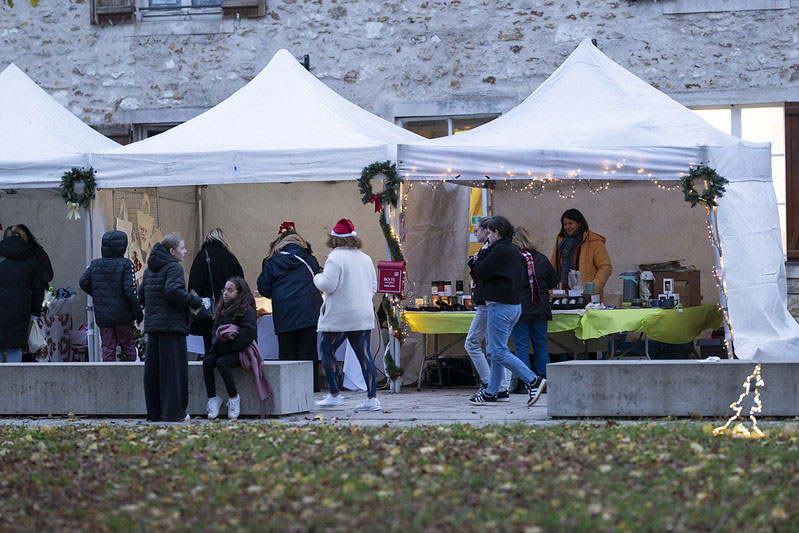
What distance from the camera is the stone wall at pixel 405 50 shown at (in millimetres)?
13594

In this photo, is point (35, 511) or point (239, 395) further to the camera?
point (239, 395)

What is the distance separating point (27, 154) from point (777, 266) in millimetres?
6879

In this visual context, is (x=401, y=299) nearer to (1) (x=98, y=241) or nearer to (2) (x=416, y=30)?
(1) (x=98, y=241)

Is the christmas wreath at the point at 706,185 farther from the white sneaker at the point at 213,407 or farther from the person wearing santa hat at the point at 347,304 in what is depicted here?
the white sneaker at the point at 213,407

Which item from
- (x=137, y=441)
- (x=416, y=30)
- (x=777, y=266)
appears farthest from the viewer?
(x=416, y=30)

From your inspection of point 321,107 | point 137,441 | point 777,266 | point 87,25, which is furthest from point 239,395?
point 87,25

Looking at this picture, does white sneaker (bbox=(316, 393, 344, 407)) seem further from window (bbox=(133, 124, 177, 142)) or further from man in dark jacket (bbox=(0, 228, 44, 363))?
window (bbox=(133, 124, 177, 142))

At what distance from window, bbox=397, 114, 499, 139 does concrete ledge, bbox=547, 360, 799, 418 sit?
588cm

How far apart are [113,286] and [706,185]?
17.0 ft

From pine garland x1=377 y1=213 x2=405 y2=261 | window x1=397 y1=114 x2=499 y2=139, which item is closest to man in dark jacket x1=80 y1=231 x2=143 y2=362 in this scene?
pine garland x1=377 y1=213 x2=405 y2=261

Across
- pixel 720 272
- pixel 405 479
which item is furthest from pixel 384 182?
pixel 405 479

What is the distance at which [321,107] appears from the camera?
39.0 ft

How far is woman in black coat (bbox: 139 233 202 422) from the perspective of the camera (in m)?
8.80

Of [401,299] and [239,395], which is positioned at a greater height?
[401,299]
